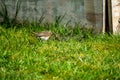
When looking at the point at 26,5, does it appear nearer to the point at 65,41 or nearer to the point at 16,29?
the point at 16,29

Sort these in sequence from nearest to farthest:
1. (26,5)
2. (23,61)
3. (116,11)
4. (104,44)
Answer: (23,61)
(104,44)
(116,11)
(26,5)

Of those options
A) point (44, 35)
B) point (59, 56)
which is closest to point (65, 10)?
point (44, 35)

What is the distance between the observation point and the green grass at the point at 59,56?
550cm

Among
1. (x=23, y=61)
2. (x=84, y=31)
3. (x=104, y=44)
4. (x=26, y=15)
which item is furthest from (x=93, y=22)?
(x=23, y=61)

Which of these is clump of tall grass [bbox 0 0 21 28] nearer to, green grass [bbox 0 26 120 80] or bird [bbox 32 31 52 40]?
green grass [bbox 0 26 120 80]

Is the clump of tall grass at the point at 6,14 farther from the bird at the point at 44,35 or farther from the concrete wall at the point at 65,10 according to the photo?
the bird at the point at 44,35

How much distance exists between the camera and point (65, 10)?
797 centimetres

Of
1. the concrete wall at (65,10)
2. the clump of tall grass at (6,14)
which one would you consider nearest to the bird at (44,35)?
the concrete wall at (65,10)

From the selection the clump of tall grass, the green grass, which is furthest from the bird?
the clump of tall grass

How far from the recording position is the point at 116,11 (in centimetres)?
776

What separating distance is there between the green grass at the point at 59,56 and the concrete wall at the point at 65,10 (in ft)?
1.03

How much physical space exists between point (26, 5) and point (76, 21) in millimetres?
1314

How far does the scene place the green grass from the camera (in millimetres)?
5496

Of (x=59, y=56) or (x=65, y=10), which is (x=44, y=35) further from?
(x=59, y=56)
